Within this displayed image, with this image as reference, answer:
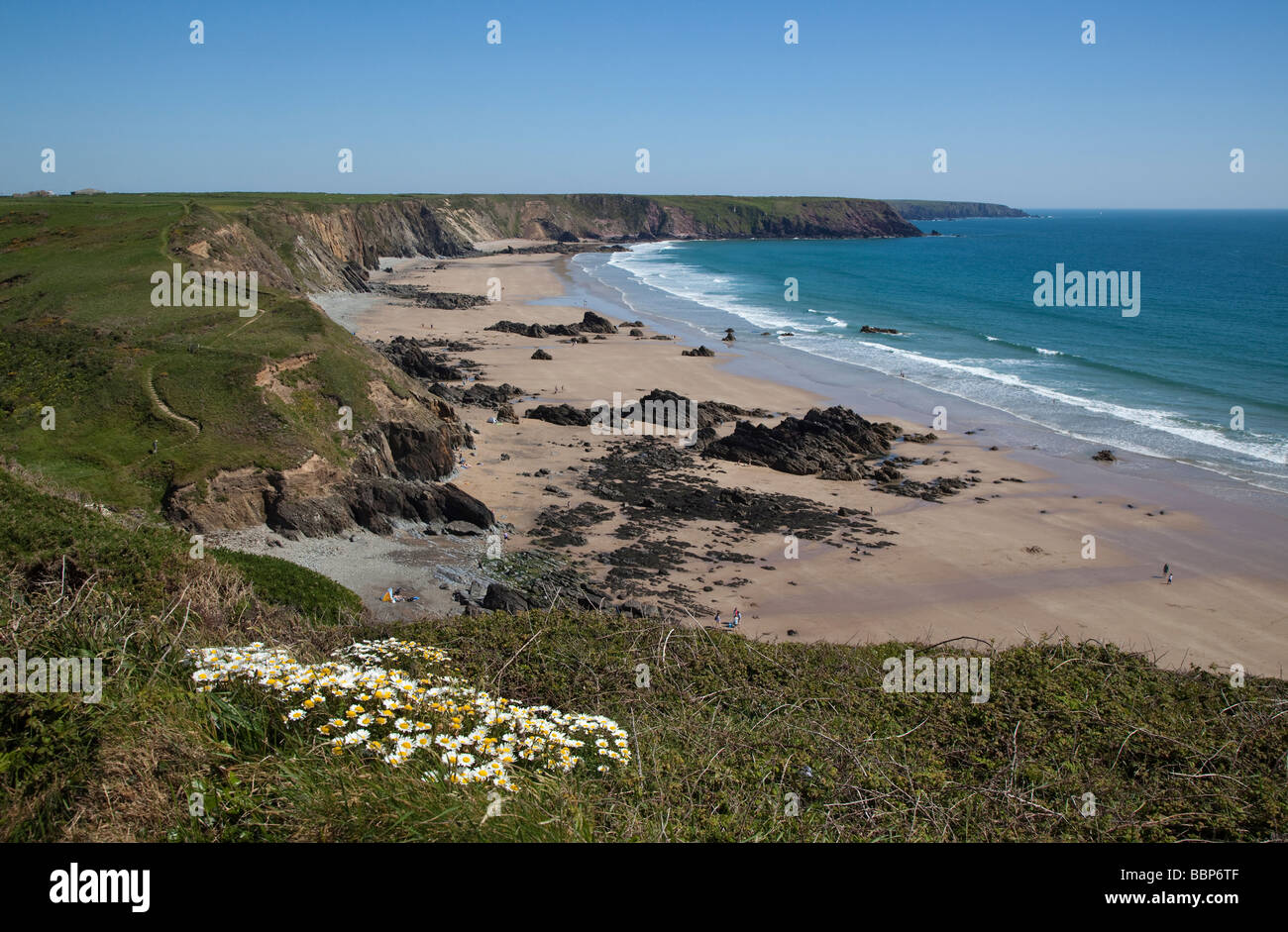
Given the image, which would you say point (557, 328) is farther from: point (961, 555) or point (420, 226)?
point (420, 226)

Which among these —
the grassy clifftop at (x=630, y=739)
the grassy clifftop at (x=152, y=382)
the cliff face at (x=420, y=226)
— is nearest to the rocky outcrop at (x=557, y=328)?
the cliff face at (x=420, y=226)

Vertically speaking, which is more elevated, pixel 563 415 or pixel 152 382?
pixel 152 382

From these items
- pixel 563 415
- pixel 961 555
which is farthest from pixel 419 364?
pixel 961 555

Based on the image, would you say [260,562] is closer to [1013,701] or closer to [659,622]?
[659,622]

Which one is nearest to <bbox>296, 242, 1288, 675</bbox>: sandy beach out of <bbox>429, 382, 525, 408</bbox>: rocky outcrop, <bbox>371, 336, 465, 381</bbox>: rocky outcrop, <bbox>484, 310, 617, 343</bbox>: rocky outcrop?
<bbox>429, 382, 525, 408</bbox>: rocky outcrop

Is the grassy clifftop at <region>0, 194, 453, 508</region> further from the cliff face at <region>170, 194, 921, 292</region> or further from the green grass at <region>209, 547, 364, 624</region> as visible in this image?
the cliff face at <region>170, 194, 921, 292</region>

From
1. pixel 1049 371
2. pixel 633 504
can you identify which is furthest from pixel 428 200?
pixel 633 504
